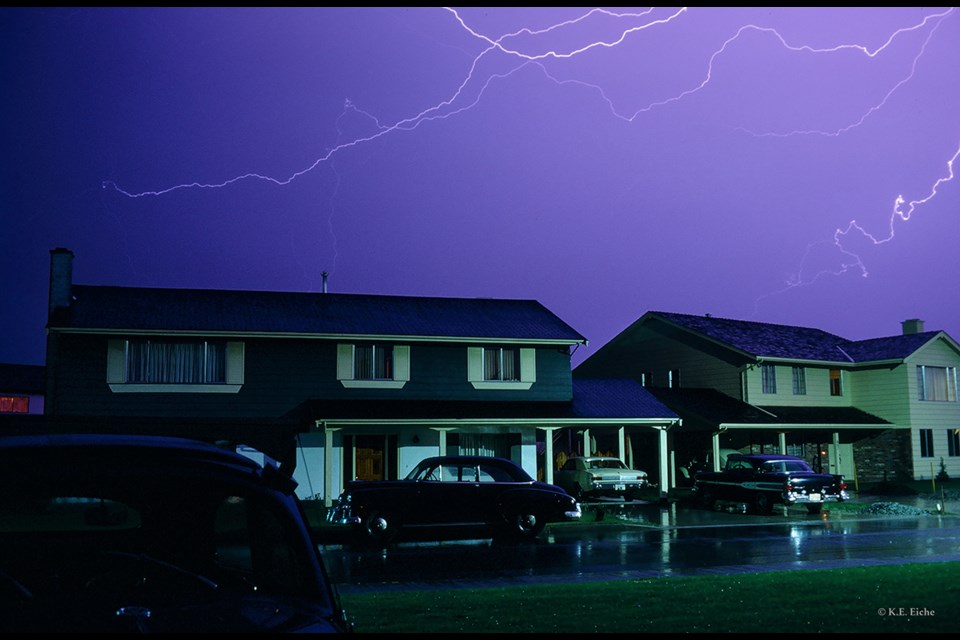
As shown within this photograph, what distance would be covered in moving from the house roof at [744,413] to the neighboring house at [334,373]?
2.93 m

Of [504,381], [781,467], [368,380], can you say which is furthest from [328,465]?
[781,467]

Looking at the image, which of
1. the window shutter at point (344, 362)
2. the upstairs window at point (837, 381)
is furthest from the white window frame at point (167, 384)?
the upstairs window at point (837, 381)

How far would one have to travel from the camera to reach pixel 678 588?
11.6m

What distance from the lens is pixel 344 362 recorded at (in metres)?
30.1

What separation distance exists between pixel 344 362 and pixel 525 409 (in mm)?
6130

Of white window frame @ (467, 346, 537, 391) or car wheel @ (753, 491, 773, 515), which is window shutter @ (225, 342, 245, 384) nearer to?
white window frame @ (467, 346, 537, 391)

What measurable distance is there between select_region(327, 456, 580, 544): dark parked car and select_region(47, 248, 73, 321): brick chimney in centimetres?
1360

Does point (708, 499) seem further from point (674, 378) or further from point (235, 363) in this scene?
point (235, 363)

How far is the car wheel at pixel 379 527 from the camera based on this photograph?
62.2 feet

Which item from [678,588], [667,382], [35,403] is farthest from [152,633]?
[35,403]

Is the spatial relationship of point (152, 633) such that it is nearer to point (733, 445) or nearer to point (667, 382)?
point (733, 445)

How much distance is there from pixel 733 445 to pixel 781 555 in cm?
2416

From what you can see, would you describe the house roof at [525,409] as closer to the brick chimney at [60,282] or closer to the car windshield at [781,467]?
the car windshield at [781,467]

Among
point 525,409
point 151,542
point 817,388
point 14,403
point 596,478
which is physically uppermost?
point 14,403
